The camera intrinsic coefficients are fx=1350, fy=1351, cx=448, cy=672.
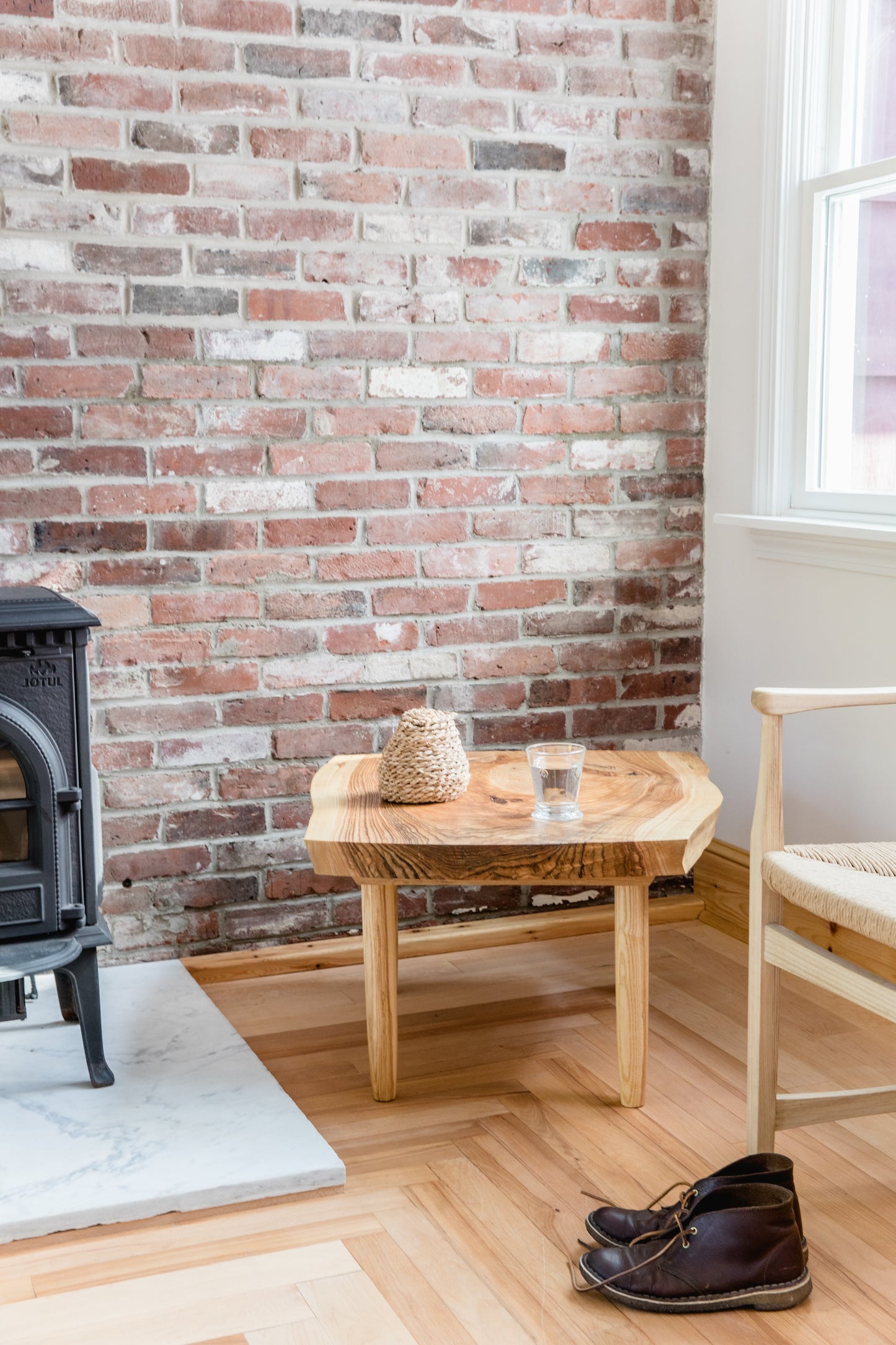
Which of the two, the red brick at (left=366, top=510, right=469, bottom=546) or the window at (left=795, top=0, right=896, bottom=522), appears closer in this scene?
the window at (left=795, top=0, right=896, bottom=522)

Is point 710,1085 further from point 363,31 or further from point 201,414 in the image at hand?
point 363,31

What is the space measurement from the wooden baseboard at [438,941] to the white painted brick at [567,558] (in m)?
0.71

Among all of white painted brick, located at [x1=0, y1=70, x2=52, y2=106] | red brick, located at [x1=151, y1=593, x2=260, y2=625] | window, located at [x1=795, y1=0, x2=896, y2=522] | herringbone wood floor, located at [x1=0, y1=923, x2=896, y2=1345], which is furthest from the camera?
red brick, located at [x1=151, y1=593, x2=260, y2=625]

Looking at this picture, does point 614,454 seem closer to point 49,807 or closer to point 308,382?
point 308,382

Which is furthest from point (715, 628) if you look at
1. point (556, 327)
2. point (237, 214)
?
point (237, 214)

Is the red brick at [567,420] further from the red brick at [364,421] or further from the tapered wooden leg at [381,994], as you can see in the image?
the tapered wooden leg at [381,994]

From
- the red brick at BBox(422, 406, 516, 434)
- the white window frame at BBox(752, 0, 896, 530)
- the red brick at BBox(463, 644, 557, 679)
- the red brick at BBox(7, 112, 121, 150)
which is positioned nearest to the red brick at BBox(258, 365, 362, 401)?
the red brick at BBox(422, 406, 516, 434)

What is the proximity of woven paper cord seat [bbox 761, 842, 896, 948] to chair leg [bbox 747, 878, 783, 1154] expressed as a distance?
0.05 meters

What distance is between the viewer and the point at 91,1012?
2062 millimetres

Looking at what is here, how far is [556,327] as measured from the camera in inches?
107

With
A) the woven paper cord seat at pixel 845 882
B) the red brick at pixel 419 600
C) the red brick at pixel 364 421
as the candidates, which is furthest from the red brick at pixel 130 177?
the woven paper cord seat at pixel 845 882

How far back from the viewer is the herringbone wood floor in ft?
Result: 4.96

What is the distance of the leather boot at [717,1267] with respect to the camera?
1.53 m

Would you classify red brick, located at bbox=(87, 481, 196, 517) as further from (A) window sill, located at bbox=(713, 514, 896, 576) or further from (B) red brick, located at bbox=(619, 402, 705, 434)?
(A) window sill, located at bbox=(713, 514, 896, 576)
